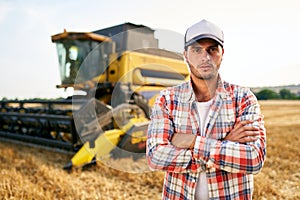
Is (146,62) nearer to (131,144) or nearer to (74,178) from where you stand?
(131,144)

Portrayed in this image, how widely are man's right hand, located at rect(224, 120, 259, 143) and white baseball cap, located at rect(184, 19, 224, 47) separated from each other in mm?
496

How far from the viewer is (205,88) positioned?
1469 millimetres

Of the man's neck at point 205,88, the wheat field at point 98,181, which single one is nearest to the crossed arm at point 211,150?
the man's neck at point 205,88

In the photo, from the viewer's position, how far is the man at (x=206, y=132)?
4.33 feet

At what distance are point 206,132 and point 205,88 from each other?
0.89 feet

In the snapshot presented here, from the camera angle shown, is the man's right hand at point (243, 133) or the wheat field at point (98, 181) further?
the wheat field at point (98, 181)

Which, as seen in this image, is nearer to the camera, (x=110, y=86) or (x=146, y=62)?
(x=110, y=86)

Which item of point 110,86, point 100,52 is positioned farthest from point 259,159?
point 100,52

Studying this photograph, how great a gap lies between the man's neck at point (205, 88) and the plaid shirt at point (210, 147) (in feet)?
0.12

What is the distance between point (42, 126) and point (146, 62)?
374cm

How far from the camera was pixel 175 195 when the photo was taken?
141 centimetres

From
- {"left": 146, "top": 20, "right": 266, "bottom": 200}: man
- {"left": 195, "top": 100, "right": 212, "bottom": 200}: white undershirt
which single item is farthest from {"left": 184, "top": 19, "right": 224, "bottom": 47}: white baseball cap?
{"left": 195, "top": 100, "right": 212, "bottom": 200}: white undershirt

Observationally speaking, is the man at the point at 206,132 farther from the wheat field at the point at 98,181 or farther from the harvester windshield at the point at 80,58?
the harvester windshield at the point at 80,58

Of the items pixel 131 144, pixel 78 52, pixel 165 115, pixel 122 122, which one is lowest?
pixel 131 144
